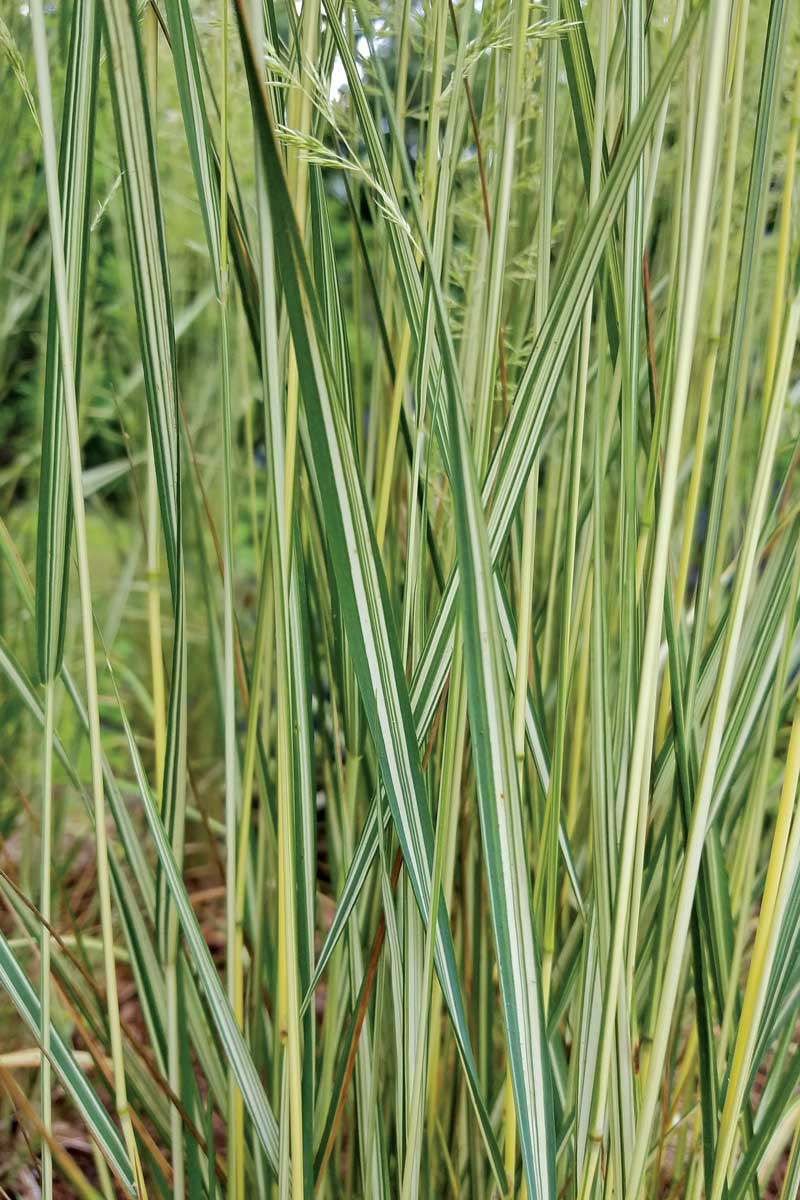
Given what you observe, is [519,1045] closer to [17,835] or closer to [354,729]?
[354,729]

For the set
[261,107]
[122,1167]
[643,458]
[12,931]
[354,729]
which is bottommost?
[12,931]

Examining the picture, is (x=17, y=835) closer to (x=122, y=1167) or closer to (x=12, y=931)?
(x=12, y=931)

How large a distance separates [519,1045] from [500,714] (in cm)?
12

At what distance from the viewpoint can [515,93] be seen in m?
0.27

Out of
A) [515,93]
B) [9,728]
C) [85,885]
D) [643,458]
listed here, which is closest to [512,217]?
[643,458]

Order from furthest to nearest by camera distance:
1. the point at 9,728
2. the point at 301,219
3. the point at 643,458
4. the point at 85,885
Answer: the point at 85,885
the point at 9,728
the point at 643,458
the point at 301,219

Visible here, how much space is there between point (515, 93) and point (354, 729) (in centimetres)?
25

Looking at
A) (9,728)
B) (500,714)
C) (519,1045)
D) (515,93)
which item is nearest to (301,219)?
(515,93)

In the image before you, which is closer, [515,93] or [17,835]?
[515,93]

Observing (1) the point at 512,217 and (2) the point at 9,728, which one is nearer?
(1) the point at 512,217

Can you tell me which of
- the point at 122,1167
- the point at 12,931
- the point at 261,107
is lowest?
the point at 12,931

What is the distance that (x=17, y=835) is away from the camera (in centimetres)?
94

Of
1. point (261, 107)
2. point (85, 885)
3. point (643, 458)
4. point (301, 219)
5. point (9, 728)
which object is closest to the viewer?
point (261, 107)

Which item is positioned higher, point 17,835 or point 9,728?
point 9,728
